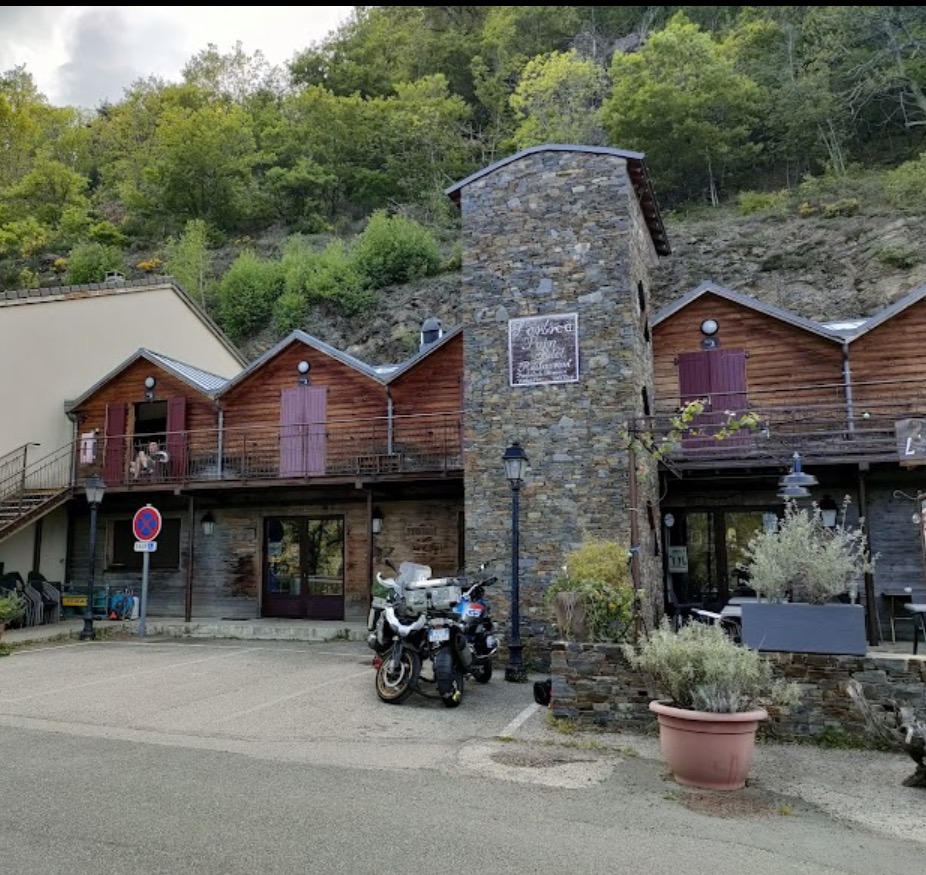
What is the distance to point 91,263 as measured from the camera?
37469 millimetres

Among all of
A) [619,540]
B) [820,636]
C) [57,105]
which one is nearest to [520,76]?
[57,105]

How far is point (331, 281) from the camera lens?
3300 cm

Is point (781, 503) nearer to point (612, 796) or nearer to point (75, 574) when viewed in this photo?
point (612, 796)

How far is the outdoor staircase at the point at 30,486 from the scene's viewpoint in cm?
1645

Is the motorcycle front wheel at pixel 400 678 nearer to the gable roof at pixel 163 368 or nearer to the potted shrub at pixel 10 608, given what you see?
the potted shrub at pixel 10 608

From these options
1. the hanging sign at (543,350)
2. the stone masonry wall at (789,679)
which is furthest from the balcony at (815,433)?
the stone masonry wall at (789,679)

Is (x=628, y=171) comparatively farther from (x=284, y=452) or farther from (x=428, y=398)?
(x=284, y=452)

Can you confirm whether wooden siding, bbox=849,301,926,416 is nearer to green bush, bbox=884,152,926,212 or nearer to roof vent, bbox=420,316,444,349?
roof vent, bbox=420,316,444,349

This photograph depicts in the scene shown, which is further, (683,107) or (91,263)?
(91,263)

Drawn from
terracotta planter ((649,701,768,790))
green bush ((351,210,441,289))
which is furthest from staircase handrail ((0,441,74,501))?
green bush ((351,210,441,289))

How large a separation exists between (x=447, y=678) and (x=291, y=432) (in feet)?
31.9

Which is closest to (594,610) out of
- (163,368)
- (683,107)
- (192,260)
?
(163,368)

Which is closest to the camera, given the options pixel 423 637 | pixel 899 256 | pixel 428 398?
pixel 423 637

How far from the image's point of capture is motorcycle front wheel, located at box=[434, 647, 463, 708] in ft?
28.1
